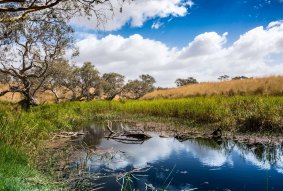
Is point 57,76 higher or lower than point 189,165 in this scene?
higher

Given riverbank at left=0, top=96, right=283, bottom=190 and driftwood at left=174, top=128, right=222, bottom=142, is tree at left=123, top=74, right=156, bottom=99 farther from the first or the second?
driftwood at left=174, top=128, right=222, bottom=142

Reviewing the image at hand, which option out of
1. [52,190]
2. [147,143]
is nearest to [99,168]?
[52,190]

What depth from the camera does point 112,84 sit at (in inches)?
2320

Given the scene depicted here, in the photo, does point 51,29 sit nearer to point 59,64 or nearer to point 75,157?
point 59,64

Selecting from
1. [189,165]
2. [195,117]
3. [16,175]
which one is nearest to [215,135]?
[189,165]

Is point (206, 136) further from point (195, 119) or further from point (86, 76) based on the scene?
point (86, 76)

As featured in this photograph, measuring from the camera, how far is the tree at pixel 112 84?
2216 inches

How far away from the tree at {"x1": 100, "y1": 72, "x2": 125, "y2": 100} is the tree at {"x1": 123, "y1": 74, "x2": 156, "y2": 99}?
9.42ft

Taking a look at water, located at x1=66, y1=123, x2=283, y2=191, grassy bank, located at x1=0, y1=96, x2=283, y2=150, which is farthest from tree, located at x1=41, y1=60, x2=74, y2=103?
water, located at x1=66, y1=123, x2=283, y2=191

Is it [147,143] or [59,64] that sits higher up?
[59,64]

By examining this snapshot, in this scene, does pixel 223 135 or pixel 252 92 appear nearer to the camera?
pixel 223 135

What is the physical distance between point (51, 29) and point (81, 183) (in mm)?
18073

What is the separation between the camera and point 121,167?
9930 millimetres

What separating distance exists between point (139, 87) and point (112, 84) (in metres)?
9.56
